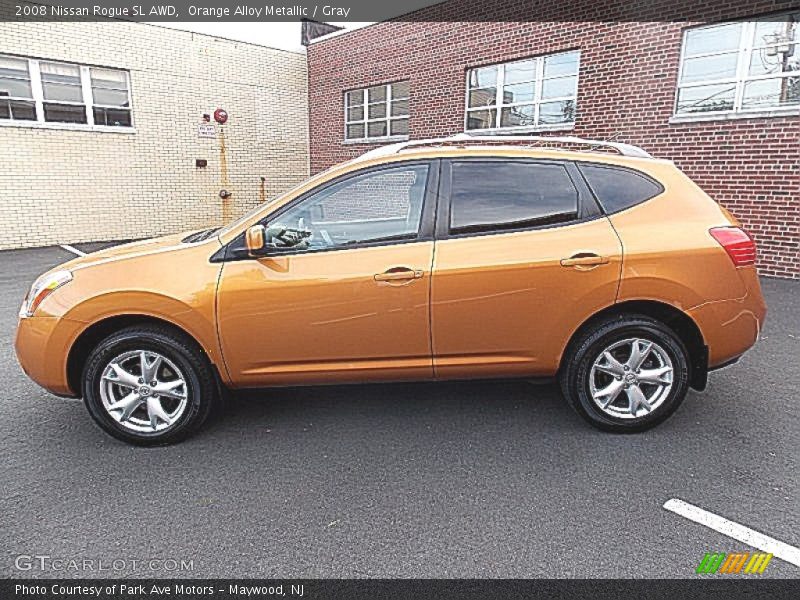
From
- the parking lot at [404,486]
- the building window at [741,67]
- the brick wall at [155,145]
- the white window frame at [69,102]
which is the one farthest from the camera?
the brick wall at [155,145]

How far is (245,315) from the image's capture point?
331 centimetres

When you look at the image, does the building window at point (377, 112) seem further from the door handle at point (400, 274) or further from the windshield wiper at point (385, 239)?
the door handle at point (400, 274)

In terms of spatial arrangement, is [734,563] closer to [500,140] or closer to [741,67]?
[500,140]

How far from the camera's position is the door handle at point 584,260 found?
3.32 meters

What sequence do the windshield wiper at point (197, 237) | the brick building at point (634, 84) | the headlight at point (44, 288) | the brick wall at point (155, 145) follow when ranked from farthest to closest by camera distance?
the brick wall at point (155, 145) → the brick building at point (634, 84) → the windshield wiper at point (197, 237) → the headlight at point (44, 288)

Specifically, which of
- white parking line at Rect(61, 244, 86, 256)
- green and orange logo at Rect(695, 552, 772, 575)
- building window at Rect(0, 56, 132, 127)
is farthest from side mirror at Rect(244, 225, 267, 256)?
building window at Rect(0, 56, 132, 127)

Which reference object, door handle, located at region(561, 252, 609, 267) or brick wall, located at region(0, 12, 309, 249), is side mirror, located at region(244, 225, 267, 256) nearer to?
door handle, located at region(561, 252, 609, 267)

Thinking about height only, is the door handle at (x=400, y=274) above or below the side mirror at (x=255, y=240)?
below

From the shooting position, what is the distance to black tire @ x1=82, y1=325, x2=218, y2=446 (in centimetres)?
331

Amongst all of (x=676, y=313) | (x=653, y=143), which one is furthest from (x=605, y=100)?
(x=676, y=313)

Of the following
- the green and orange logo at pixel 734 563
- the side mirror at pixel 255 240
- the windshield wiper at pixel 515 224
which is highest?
the windshield wiper at pixel 515 224

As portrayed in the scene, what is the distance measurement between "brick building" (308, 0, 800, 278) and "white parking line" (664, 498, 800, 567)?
725 centimetres

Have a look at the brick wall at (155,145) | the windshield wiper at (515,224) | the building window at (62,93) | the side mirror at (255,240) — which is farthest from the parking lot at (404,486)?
the building window at (62,93)

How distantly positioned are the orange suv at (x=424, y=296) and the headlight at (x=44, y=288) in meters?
0.02
